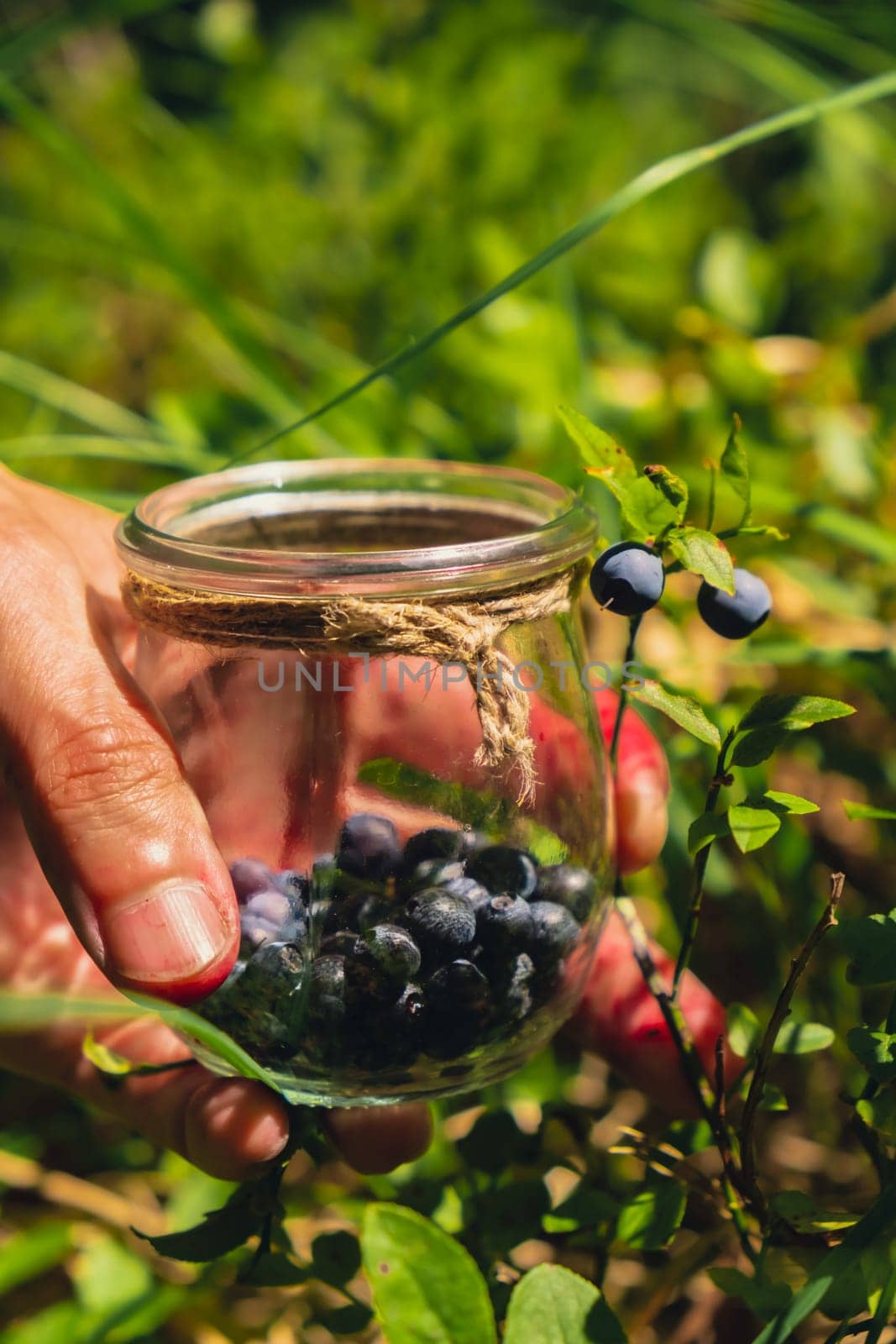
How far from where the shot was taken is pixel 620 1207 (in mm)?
743

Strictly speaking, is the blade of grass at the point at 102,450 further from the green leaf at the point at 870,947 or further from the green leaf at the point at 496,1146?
the green leaf at the point at 870,947

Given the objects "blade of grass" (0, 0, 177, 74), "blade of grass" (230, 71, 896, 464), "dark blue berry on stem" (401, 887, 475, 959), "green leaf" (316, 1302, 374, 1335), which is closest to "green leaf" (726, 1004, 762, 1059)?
"dark blue berry on stem" (401, 887, 475, 959)

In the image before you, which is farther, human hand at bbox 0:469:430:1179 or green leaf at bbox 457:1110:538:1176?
green leaf at bbox 457:1110:538:1176

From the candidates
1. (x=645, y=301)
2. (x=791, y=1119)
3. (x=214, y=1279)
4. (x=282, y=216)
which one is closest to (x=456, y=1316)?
(x=214, y=1279)

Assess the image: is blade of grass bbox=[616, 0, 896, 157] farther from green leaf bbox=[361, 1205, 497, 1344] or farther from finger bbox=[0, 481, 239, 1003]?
green leaf bbox=[361, 1205, 497, 1344]

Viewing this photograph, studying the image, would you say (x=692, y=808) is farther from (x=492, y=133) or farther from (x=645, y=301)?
(x=492, y=133)

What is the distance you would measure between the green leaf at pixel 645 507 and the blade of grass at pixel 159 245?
88cm

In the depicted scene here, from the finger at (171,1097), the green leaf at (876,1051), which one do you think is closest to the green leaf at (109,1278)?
the finger at (171,1097)

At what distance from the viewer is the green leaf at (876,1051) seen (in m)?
0.62

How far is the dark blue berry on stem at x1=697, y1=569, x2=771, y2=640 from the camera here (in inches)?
26.1

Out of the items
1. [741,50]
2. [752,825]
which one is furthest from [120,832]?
[741,50]

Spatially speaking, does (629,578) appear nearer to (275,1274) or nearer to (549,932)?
(549,932)

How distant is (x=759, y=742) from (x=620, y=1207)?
34 centimetres

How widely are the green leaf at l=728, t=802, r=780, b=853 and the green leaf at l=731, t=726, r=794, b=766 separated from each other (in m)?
0.03
